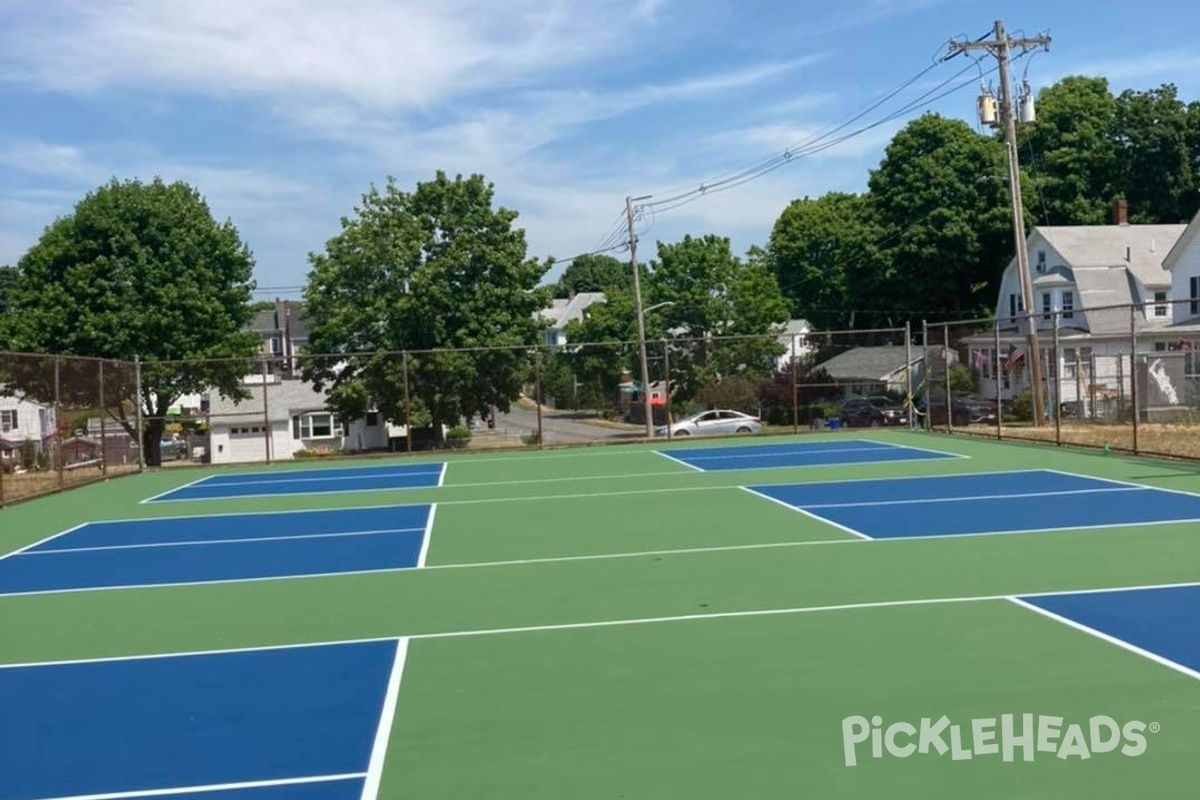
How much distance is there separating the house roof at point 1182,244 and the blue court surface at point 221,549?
1568 inches

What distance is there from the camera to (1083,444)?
22.6m

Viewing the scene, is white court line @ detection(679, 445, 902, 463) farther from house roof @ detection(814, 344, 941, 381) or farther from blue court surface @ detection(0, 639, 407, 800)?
house roof @ detection(814, 344, 941, 381)

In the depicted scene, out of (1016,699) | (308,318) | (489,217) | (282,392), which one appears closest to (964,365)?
(489,217)

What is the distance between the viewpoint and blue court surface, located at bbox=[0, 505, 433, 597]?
1168 cm

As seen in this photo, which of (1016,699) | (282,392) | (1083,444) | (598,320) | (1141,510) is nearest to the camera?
(1016,699)

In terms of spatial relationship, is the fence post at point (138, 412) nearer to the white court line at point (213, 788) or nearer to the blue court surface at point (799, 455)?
the blue court surface at point (799, 455)

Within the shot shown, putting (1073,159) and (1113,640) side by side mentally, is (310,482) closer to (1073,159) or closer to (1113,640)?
(1113,640)

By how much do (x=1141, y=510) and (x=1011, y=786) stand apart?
9439 millimetres

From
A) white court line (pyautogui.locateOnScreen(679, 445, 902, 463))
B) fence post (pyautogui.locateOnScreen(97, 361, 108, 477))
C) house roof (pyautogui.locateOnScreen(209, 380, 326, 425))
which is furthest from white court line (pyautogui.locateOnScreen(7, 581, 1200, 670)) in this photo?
house roof (pyautogui.locateOnScreen(209, 380, 326, 425))

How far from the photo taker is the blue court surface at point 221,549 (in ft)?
38.3

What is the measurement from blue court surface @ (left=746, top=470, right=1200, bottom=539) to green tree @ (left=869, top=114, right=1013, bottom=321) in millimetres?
43116

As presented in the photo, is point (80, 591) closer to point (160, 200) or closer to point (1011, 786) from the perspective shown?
point (1011, 786)

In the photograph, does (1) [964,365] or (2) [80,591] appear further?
(1) [964,365]

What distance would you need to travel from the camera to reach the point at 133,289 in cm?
3941
